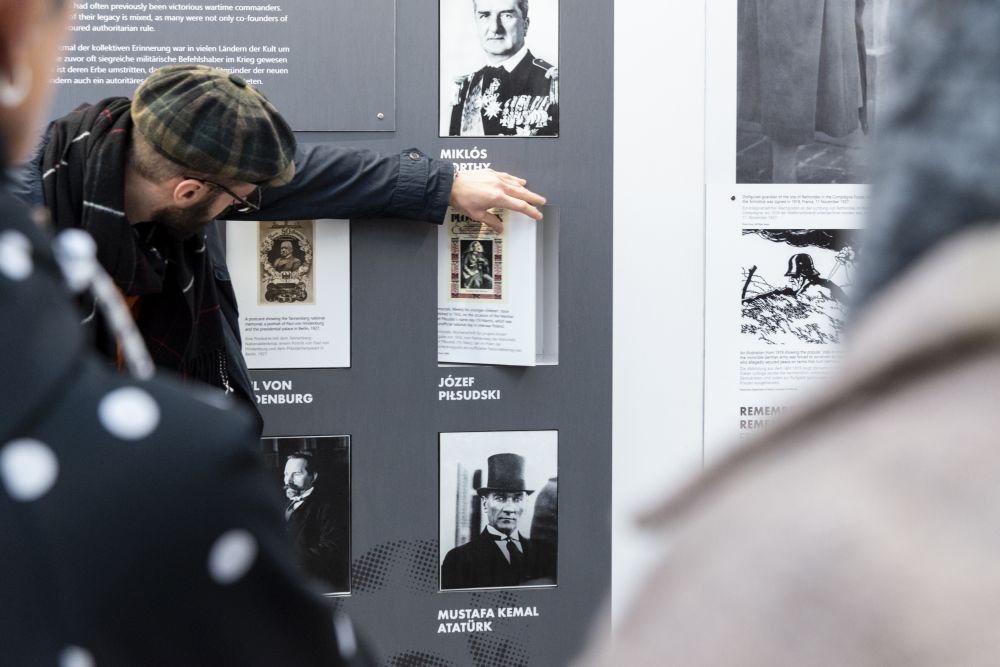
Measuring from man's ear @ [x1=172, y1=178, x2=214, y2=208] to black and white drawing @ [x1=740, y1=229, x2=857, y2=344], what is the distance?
112 centimetres

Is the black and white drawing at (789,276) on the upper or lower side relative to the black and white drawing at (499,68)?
lower

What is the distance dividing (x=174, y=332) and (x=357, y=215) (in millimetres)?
445

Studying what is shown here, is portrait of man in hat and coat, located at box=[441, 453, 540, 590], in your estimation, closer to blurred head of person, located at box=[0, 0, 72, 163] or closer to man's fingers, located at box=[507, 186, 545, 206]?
man's fingers, located at box=[507, 186, 545, 206]

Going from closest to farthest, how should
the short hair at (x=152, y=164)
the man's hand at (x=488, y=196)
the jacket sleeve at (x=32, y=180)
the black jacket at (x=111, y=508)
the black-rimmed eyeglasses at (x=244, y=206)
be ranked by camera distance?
1. the black jacket at (x=111, y=508)
2. the jacket sleeve at (x=32, y=180)
3. the short hair at (x=152, y=164)
4. the black-rimmed eyeglasses at (x=244, y=206)
5. the man's hand at (x=488, y=196)

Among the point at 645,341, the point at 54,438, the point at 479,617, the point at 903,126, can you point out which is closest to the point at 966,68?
the point at 903,126

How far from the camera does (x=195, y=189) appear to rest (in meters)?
1.92

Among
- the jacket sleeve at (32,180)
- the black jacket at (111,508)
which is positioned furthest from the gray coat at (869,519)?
the jacket sleeve at (32,180)

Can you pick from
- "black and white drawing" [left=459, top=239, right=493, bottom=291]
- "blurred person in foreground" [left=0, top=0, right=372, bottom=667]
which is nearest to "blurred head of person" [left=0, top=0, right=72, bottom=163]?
"blurred person in foreground" [left=0, top=0, right=372, bottom=667]

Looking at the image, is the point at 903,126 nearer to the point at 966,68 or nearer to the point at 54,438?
the point at 966,68

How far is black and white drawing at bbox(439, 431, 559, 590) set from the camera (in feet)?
7.41

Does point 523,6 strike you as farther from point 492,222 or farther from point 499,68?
point 492,222

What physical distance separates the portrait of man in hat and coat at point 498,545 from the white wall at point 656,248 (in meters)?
0.21

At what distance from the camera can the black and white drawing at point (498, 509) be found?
7.41ft

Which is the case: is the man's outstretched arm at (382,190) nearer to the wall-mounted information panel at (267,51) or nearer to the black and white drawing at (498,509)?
the wall-mounted information panel at (267,51)
